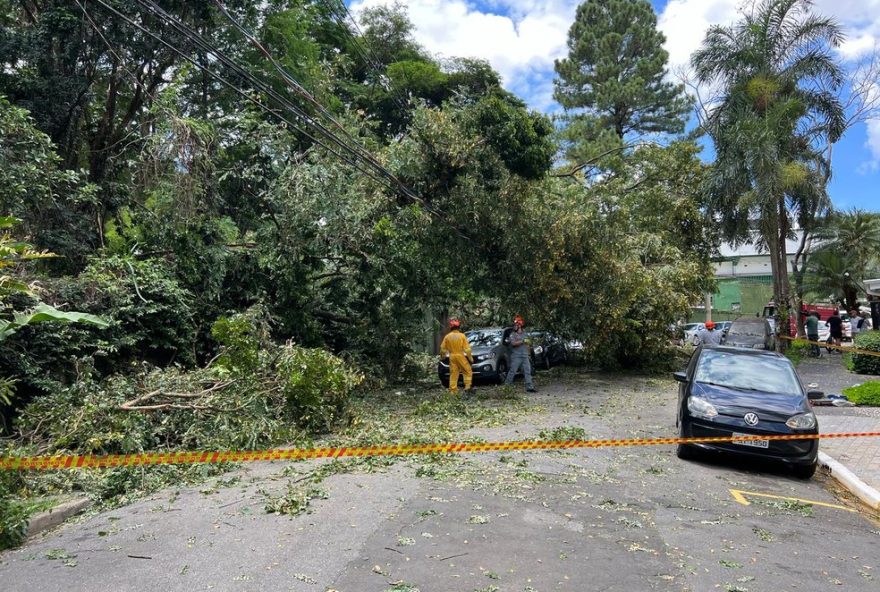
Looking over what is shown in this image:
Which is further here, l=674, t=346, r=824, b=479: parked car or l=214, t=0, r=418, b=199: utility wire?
l=214, t=0, r=418, b=199: utility wire

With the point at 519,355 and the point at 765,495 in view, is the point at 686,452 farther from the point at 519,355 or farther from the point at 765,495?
the point at 519,355

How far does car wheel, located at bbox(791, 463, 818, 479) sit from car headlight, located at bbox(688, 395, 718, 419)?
3.99 ft

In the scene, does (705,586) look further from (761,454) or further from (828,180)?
(828,180)

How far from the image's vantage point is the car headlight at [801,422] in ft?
26.7

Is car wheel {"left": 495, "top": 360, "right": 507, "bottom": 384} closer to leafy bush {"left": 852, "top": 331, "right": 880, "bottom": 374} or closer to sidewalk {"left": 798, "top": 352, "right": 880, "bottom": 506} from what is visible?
sidewalk {"left": 798, "top": 352, "right": 880, "bottom": 506}

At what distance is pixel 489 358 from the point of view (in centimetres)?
1755

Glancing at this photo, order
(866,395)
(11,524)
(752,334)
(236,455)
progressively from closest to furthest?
(11,524) → (236,455) → (866,395) → (752,334)

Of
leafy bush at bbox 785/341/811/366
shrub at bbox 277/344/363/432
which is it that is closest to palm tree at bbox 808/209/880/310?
leafy bush at bbox 785/341/811/366

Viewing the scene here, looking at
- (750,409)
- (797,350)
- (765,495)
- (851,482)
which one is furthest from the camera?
(797,350)

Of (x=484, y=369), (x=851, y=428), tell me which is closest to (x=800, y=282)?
(x=484, y=369)

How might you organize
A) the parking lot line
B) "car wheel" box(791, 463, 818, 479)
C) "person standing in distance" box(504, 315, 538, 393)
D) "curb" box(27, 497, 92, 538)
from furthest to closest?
"person standing in distance" box(504, 315, 538, 393), "car wheel" box(791, 463, 818, 479), the parking lot line, "curb" box(27, 497, 92, 538)

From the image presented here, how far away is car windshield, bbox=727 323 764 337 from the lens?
2397cm

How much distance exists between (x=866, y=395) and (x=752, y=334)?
10089 millimetres

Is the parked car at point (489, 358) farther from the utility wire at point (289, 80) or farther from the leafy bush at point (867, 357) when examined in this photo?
the leafy bush at point (867, 357)
